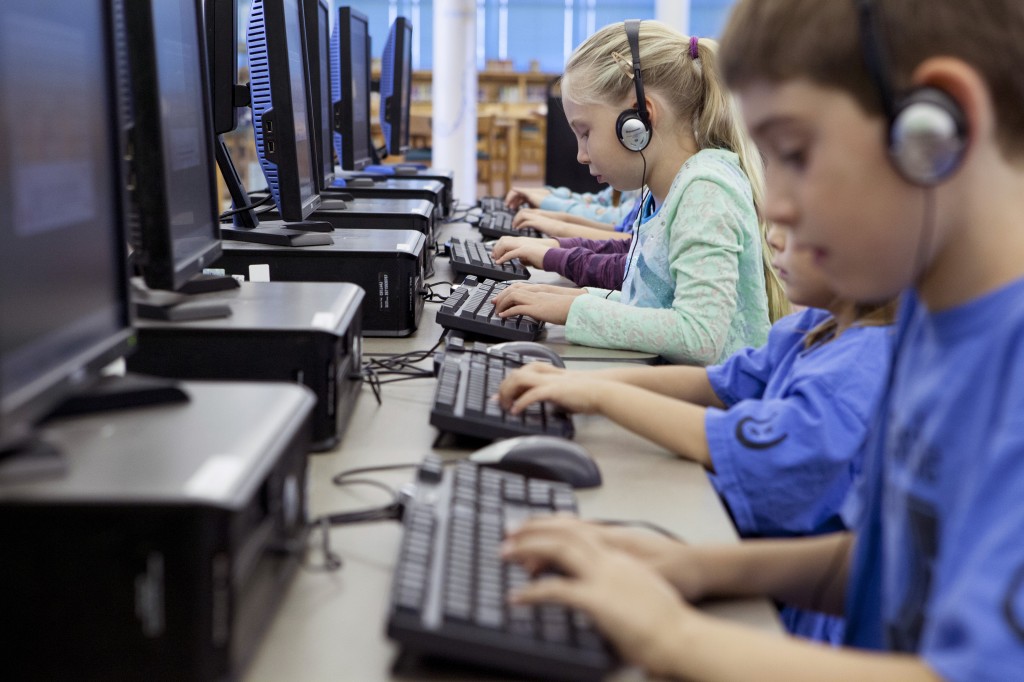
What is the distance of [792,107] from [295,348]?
1.98 feet

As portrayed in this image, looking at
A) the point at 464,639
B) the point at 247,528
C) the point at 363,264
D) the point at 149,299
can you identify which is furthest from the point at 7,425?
the point at 363,264

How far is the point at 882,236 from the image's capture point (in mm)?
651

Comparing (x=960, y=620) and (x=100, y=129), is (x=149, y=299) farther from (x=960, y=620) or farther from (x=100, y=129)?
(x=960, y=620)

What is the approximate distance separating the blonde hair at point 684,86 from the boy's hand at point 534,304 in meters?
0.36

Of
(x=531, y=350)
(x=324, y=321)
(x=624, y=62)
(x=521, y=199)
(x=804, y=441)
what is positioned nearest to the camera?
(x=804, y=441)

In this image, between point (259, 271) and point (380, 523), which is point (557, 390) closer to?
point (380, 523)

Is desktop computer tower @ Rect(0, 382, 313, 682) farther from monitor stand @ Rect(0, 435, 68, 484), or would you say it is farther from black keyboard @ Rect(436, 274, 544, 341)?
black keyboard @ Rect(436, 274, 544, 341)

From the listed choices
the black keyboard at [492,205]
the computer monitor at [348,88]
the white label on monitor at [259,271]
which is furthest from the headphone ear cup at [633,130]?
the black keyboard at [492,205]

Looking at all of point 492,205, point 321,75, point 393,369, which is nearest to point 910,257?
point 393,369

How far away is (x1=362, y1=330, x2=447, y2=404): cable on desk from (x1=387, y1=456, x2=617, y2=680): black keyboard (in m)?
0.57

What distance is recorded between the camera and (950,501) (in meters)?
0.66

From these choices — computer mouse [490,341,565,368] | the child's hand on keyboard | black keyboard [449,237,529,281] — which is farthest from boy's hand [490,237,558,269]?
computer mouse [490,341,565,368]

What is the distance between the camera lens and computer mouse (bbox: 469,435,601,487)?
975 mm

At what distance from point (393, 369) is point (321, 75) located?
3.81 feet
